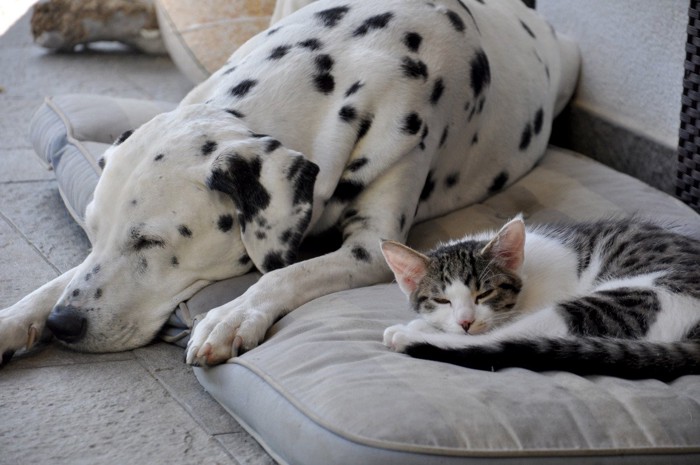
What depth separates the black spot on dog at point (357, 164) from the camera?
3.31 m

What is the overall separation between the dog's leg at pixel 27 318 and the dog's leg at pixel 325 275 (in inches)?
21.3

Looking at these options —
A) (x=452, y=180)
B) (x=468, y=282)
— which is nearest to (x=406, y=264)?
(x=468, y=282)

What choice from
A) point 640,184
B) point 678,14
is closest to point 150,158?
point 640,184

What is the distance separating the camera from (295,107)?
332 cm

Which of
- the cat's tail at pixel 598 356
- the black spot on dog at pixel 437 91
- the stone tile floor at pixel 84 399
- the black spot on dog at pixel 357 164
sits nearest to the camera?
the cat's tail at pixel 598 356

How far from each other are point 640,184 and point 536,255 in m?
1.20

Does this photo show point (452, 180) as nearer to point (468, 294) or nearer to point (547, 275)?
point (547, 275)

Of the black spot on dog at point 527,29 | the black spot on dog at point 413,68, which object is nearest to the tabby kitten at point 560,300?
the black spot on dog at point 413,68

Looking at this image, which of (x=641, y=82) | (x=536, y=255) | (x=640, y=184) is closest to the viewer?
(x=536, y=255)

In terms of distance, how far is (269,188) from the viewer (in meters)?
2.99

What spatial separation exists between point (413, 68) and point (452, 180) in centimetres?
50

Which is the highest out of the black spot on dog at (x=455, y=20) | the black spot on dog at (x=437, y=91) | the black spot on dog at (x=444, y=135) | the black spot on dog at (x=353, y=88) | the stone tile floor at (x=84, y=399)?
the black spot on dog at (x=455, y=20)

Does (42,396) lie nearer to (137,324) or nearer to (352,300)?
(137,324)

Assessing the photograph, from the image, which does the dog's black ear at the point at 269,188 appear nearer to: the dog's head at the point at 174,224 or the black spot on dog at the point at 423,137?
the dog's head at the point at 174,224
